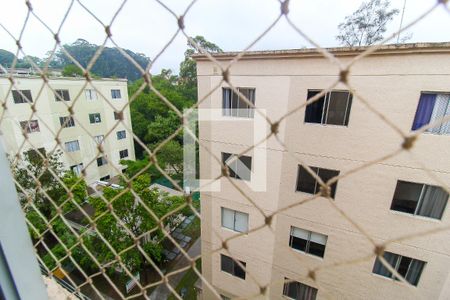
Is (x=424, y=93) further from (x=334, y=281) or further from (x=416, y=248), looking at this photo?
(x=334, y=281)

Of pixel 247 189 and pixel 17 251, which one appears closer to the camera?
pixel 17 251

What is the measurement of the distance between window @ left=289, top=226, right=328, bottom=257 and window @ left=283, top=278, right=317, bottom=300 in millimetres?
592

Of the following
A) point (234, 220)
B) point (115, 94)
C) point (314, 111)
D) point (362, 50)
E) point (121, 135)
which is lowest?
point (234, 220)

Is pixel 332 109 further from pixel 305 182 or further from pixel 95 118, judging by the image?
pixel 95 118

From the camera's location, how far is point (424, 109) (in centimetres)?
216

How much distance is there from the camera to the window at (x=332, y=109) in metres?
2.39

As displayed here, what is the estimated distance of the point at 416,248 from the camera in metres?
2.53

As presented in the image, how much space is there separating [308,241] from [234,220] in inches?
41.1

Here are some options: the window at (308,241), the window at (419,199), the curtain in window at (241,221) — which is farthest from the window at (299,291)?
the window at (419,199)

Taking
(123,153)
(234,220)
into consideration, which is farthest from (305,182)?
(123,153)

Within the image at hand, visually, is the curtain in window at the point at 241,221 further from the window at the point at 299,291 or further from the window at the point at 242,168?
the window at the point at 299,291

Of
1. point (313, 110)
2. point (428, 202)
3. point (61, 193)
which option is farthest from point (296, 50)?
point (61, 193)

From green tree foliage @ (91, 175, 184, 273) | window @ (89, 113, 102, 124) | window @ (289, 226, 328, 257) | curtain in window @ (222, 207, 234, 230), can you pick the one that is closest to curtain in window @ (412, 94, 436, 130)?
window @ (289, 226, 328, 257)

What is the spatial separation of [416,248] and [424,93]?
1.68 metres
